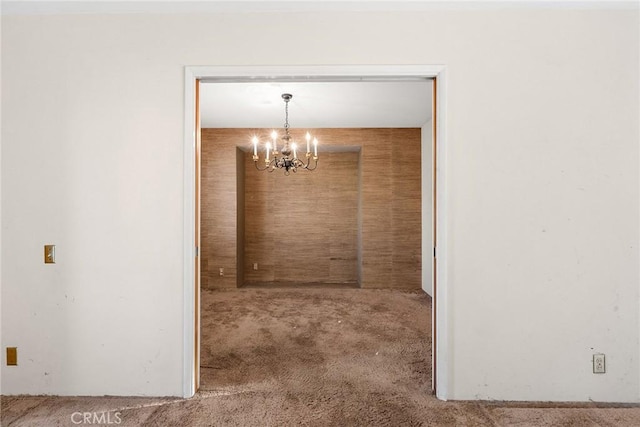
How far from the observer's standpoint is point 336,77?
1950 millimetres

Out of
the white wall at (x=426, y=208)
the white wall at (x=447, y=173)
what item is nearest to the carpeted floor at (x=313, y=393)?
the white wall at (x=447, y=173)

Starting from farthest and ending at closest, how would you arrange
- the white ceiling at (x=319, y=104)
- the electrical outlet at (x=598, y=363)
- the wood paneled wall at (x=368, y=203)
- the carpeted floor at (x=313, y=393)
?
1. the wood paneled wall at (x=368, y=203)
2. the white ceiling at (x=319, y=104)
3. the electrical outlet at (x=598, y=363)
4. the carpeted floor at (x=313, y=393)

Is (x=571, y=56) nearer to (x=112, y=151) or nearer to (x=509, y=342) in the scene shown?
(x=509, y=342)

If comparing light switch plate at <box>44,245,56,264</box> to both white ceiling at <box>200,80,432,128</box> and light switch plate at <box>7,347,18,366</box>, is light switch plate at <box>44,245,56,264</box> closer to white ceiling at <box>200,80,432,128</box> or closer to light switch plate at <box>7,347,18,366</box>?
light switch plate at <box>7,347,18,366</box>

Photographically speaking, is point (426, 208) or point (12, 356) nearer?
point (12, 356)

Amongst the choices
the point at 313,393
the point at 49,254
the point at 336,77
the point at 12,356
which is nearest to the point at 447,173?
the point at 336,77

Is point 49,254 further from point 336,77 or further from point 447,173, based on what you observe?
point 447,173

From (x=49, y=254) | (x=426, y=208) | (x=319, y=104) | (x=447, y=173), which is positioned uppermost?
(x=319, y=104)

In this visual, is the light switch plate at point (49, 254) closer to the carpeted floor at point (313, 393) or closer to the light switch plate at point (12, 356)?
the light switch plate at point (12, 356)

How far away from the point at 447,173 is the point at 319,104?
92.5 inches

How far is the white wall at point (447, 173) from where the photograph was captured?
1.87 metres

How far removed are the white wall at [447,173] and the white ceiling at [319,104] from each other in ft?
3.38

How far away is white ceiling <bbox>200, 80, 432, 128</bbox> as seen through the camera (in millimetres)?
3303

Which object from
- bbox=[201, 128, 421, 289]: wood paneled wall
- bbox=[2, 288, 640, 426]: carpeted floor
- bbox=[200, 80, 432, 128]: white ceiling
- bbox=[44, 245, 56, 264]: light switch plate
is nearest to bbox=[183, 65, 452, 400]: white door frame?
bbox=[2, 288, 640, 426]: carpeted floor
